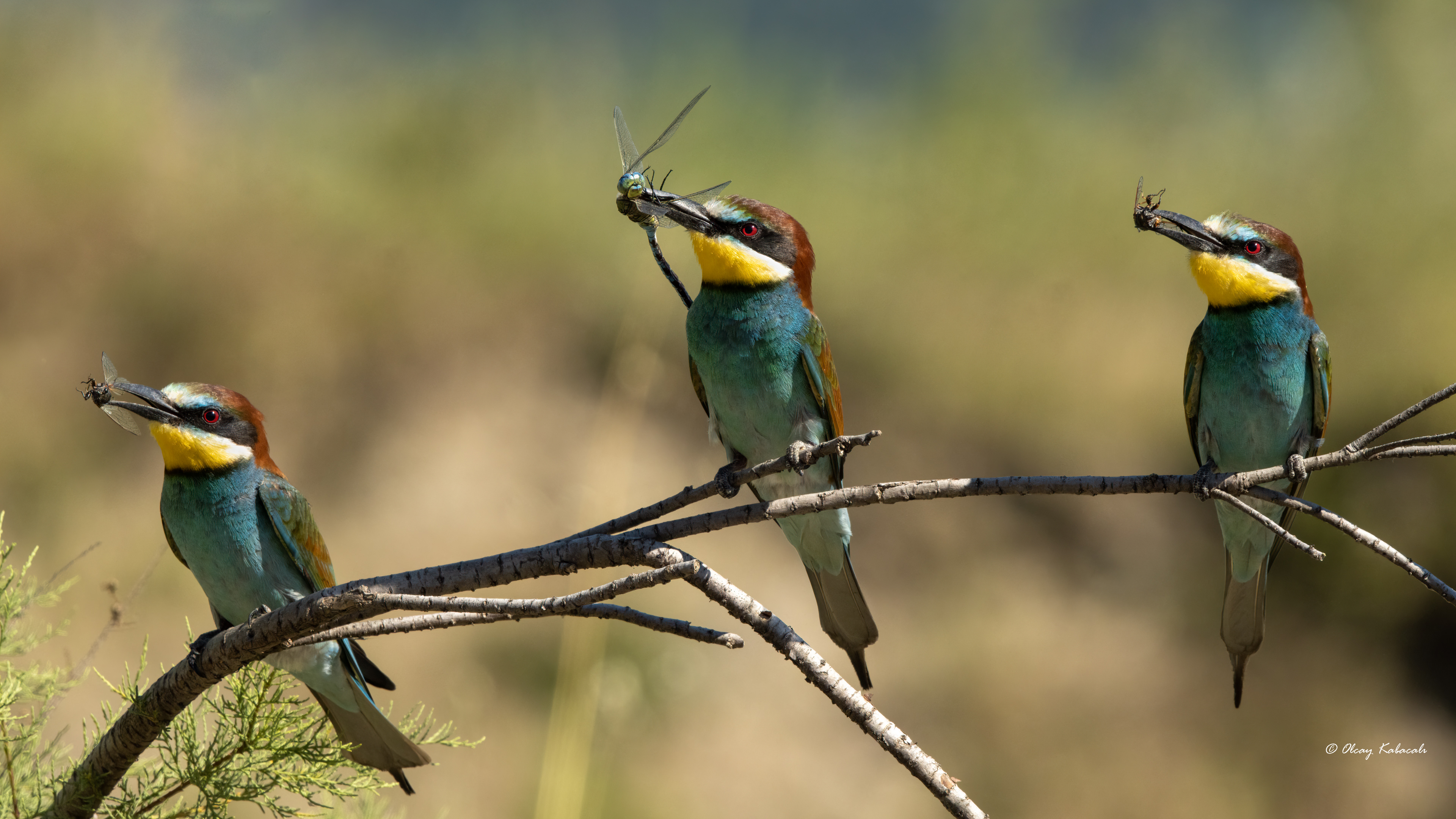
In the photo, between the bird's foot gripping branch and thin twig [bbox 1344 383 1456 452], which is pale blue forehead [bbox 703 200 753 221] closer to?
the bird's foot gripping branch

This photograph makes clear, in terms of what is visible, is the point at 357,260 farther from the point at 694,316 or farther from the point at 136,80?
the point at 694,316

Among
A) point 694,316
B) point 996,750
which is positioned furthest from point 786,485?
point 996,750

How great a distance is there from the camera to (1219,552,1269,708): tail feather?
1.55 m

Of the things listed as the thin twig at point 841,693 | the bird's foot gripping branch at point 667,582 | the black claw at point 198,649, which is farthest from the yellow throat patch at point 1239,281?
the black claw at point 198,649

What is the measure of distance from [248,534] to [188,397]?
10.2 inches

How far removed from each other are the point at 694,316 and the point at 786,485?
35cm

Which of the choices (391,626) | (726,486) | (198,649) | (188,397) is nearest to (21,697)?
(198,649)

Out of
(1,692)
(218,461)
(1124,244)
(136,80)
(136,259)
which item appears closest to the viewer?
(1,692)

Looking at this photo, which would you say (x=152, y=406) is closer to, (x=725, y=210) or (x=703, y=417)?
(x=725, y=210)

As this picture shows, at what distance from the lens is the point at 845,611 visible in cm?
178

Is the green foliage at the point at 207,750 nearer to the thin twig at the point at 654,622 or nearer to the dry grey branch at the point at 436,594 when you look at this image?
the dry grey branch at the point at 436,594

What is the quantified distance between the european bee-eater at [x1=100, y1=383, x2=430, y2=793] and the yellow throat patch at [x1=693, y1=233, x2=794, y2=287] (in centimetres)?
80

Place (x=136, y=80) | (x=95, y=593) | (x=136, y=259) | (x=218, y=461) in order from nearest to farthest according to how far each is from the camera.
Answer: (x=218, y=461) → (x=95, y=593) → (x=136, y=259) → (x=136, y=80)

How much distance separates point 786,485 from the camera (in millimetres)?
1869
